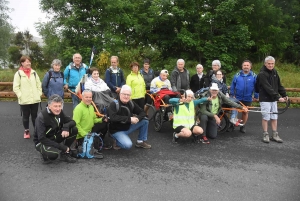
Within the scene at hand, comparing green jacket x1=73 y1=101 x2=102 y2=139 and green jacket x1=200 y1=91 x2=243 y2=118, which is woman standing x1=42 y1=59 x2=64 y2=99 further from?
green jacket x1=200 y1=91 x2=243 y2=118

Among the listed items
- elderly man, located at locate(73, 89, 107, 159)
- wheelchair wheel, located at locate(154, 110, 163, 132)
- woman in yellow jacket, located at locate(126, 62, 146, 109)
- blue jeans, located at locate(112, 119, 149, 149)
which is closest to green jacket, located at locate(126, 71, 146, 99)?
woman in yellow jacket, located at locate(126, 62, 146, 109)

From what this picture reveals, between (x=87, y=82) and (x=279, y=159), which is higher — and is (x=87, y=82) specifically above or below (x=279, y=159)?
above

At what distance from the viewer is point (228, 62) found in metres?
14.5

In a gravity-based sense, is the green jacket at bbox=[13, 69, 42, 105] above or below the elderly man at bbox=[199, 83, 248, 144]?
above

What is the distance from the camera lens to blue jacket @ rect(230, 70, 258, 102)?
6.41 m


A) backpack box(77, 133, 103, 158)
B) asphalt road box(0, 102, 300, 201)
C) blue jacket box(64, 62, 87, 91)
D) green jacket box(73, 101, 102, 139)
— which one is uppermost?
blue jacket box(64, 62, 87, 91)

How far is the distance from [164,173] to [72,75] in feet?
11.1

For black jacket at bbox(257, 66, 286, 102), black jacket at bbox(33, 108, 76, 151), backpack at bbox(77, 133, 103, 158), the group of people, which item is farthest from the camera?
black jacket at bbox(257, 66, 286, 102)

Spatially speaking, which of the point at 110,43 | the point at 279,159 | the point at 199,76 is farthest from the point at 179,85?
the point at 110,43

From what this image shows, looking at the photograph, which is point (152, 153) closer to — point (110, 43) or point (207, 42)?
point (110, 43)

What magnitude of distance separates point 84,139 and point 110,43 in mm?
9686

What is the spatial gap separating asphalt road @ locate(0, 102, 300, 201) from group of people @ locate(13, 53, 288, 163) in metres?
0.30

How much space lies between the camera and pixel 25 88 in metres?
5.55

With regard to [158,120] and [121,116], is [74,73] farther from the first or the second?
[158,120]
